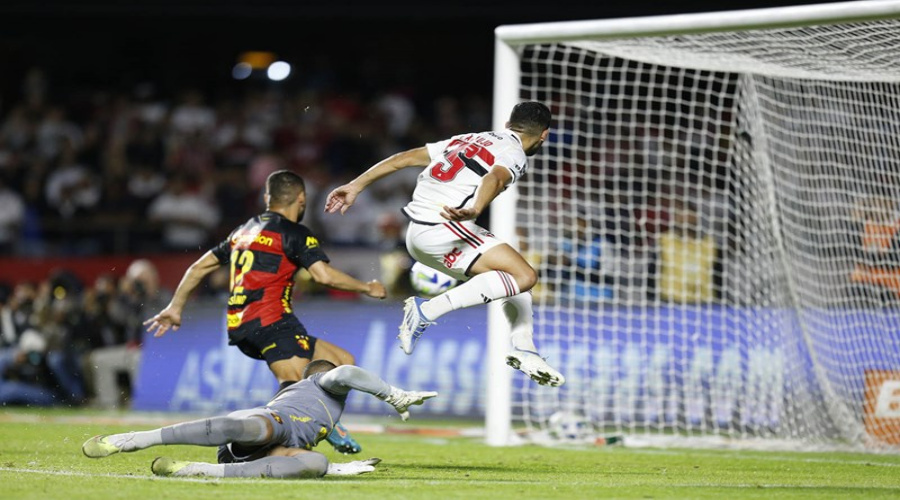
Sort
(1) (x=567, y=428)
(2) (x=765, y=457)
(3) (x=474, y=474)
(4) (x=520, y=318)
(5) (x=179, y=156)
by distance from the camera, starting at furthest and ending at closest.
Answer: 1. (5) (x=179, y=156)
2. (1) (x=567, y=428)
3. (2) (x=765, y=457)
4. (4) (x=520, y=318)
5. (3) (x=474, y=474)

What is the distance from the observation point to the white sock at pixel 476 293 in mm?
7941

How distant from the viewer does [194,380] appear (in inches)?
567

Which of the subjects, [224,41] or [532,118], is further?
[224,41]

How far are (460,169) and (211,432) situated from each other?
97.3 inches

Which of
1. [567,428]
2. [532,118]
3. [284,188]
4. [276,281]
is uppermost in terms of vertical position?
[532,118]

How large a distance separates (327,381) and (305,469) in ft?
1.68

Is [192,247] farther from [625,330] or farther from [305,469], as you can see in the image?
[305,469]

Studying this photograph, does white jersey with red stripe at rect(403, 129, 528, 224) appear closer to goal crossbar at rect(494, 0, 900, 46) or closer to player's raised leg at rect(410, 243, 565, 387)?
player's raised leg at rect(410, 243, 565, 387)

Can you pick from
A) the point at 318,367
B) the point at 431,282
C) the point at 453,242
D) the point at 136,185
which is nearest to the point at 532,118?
Result: the point at 453,242

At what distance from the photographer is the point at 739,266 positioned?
480 inches

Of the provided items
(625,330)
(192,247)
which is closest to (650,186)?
(625,330)

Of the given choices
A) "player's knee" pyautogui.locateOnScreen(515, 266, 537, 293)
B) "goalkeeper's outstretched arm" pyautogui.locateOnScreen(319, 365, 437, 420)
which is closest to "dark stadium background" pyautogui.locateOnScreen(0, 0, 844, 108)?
"player's knee" pyautogui.locateOnScreen(515, 266, 537, 293)

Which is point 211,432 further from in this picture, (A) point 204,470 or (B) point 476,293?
(B) point 476,293

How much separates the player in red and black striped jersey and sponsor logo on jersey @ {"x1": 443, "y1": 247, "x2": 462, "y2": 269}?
0.68 meters
